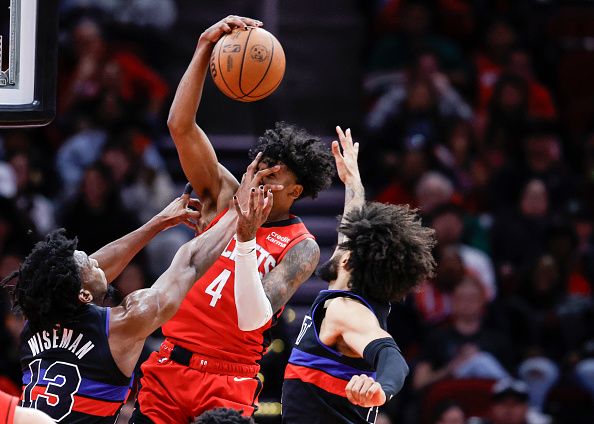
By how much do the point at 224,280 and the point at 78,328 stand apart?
986 millimetres

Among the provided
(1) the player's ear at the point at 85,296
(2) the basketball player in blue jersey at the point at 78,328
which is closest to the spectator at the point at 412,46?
(2) the basketball player in blue jersey at the point at 78,328

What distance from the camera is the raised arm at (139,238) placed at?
6.58 metres

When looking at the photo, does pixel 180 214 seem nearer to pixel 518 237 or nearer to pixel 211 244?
pixel 211 244

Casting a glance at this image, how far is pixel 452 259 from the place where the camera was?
35.5ft

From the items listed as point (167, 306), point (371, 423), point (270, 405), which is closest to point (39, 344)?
point (167, 306)

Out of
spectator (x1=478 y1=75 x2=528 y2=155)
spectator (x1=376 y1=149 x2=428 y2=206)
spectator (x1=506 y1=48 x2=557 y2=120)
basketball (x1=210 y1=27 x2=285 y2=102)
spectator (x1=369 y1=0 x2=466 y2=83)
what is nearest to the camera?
basketball (x1=210 y1=27 x2=285 y2=102)

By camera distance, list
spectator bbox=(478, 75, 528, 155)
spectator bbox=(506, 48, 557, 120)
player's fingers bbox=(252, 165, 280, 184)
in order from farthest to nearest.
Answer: spectator bbox=(506, 48, 557, 120)
spectator bbox=(478, 75, 528, 155)
player's fingers bbox=(252, 165, 280, 184)

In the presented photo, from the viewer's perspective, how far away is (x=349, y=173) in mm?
7164

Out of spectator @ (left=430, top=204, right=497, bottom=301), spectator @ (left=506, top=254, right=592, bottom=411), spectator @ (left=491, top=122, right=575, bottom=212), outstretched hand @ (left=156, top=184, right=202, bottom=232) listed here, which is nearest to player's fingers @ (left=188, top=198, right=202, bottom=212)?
outstretched hand @ (left=156, top=184, right=202, bottom=232)

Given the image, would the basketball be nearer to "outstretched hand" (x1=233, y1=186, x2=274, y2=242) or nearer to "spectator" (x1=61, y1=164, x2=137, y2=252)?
"outstretched hand" (x1=233, y1=186, x2=274, y2=242)

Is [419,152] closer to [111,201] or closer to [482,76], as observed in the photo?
[482,76]

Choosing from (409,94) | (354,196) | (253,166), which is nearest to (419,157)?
(409,94)

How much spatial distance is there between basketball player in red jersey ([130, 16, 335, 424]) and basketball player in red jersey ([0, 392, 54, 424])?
1.52 meters

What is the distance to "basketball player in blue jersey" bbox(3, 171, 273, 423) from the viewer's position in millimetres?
5617
